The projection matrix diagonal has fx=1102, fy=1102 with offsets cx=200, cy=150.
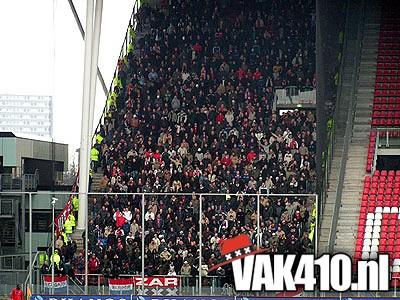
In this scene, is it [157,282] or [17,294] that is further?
[157,282]

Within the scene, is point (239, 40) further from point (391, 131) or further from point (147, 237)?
point (147, 237)

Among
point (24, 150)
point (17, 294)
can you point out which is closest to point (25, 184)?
point (24, 150)

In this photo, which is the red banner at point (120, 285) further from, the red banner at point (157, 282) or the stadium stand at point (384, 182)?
the stadium stand at point (384, 182)

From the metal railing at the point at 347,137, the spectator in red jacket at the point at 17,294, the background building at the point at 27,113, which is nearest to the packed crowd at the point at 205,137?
the metal railing at the point at 347,137

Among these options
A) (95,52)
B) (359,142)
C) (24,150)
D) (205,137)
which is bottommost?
(24,150)

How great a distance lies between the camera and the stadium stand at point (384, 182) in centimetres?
2756

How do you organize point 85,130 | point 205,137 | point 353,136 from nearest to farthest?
1. point 85,130
2. point 353,136
3. point 205,137

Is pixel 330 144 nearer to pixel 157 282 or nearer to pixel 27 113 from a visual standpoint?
pixel 157 282

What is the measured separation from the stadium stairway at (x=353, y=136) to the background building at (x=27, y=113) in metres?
9.18

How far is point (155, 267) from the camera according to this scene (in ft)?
88.0

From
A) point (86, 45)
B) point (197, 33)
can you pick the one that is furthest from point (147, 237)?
point (197, 33)

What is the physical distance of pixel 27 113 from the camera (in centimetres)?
3484

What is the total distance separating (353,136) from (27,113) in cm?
1033

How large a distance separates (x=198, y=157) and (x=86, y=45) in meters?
5.31
